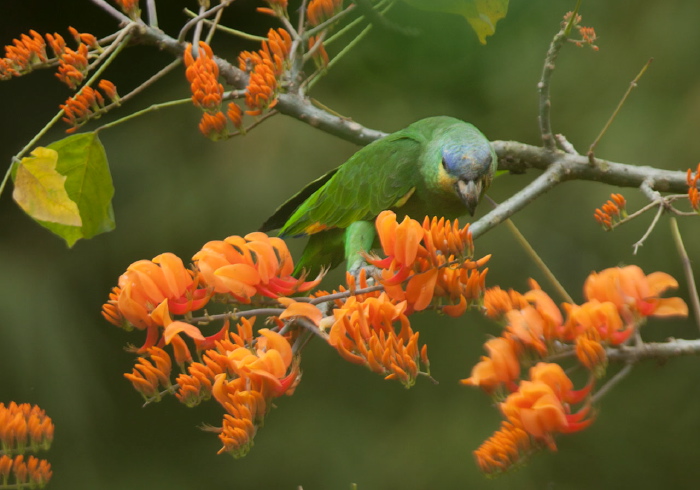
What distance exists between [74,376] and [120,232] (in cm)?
46

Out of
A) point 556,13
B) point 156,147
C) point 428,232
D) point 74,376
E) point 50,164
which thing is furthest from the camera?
point 156,147

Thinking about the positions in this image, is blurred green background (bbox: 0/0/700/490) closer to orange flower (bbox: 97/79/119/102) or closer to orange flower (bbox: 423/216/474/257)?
orange flower (bbox: 97/79/119/102)

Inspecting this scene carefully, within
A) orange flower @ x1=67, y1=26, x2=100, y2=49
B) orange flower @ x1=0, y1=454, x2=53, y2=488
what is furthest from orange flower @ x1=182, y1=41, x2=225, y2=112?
orange flower @ x1=0, y1=454, x2=53, y2=488

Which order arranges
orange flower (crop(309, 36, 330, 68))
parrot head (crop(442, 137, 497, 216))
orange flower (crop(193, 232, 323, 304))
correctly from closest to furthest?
1. orange flower (crop(193, 232, 323, 304))
2. orange flower (crop(309, 36, 330, 68))
3. parrot head (crop(442, 137, 497, 216))

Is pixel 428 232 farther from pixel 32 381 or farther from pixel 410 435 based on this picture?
pixel 32 381

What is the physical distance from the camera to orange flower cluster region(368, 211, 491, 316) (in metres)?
0.75

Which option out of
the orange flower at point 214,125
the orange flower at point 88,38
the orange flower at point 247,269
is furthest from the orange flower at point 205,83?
the orange flower at point 247,269

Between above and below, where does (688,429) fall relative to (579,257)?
below

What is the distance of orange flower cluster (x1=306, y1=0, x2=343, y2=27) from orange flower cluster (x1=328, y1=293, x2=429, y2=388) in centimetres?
60

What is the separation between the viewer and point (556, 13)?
1.91 meters

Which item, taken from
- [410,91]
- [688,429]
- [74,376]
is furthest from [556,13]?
[74,376]

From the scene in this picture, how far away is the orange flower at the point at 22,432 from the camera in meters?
0.87

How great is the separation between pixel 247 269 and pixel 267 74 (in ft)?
1.17

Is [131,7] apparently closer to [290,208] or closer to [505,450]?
[290,208]
